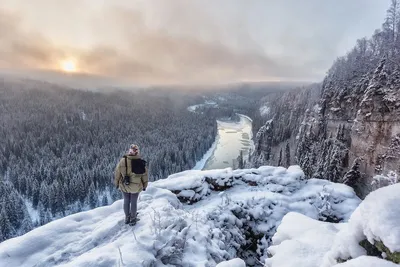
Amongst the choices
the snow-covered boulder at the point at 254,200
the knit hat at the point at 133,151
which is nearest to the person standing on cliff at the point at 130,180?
the knit hat at the point at 133,151

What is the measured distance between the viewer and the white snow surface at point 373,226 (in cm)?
284

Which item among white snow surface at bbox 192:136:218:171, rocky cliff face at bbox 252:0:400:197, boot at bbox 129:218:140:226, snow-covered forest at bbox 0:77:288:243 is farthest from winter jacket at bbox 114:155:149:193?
white snow surface at bbox 192:136:218:171

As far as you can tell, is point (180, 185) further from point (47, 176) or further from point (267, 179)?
point (47, 176)

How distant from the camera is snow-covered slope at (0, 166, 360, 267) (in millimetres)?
6258

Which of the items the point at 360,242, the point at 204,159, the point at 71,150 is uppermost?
the point at 360,242

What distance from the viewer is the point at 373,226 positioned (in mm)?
3041

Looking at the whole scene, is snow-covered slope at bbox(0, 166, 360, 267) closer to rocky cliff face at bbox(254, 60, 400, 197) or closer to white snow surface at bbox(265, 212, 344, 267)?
white snow surface at bbox(265, 212, 344, 267)

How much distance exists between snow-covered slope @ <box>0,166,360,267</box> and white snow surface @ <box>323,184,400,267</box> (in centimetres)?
183

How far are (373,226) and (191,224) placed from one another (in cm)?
524

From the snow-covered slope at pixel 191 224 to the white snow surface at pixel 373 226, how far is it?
183cm

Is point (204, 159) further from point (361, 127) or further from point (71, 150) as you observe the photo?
point (361, 127)

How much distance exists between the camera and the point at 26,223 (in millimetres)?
52875

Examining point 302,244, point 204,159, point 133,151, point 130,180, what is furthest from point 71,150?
point 302,244

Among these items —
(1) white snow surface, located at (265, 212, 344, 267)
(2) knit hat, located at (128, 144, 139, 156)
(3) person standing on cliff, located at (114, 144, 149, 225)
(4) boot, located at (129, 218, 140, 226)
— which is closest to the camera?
(1) white snow surface, located at (265, 212, 344, 267)
